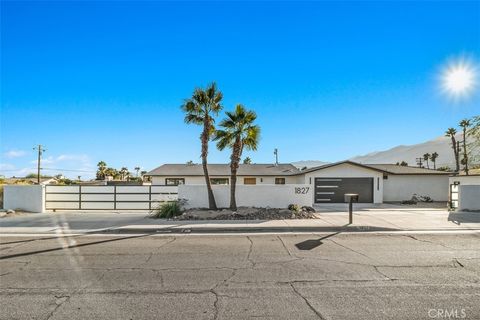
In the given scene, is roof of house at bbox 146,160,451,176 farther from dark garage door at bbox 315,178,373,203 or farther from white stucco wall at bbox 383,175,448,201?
dark garage door at bbox 315,178,373,203

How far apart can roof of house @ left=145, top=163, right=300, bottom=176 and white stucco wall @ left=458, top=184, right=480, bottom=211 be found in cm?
1349

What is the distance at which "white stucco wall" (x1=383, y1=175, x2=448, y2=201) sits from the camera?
2548 cm

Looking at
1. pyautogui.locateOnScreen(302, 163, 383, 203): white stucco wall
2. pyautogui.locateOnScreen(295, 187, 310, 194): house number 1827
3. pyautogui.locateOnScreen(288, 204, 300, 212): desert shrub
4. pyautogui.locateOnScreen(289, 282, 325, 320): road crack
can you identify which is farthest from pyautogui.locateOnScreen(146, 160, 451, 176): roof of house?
pyautogui.locateOnScreen(289, 282, 325, 320): road crack

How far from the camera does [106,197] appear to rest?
1819cm

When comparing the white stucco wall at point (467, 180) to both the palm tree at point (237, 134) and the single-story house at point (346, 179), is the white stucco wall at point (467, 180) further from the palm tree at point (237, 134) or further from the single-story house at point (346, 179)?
the palm tree at point (237, 134)

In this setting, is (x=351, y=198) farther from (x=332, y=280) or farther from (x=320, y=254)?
(x=332, y=280)

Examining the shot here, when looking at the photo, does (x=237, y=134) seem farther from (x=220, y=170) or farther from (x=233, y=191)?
(x=220, y=170)

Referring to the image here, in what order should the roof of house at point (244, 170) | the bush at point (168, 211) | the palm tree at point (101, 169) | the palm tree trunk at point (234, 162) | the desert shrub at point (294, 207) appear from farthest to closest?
the palm tree at point (101, 169) < the roof of house at point (244, 170) < the palm tree trunk at point (234, 162) < the desert shrub at point (294, 207) < the bush at point (168, 211)


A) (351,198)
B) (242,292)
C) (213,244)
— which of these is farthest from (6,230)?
(351,198)

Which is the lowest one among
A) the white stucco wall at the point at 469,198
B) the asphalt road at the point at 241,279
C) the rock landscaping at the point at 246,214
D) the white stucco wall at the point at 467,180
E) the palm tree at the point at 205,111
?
the rock landscaping at the point at 246,214

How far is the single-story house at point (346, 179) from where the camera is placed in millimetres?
23797

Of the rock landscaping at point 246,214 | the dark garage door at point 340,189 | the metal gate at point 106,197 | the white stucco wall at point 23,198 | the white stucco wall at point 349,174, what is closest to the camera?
the rock landscaping at point 246,214

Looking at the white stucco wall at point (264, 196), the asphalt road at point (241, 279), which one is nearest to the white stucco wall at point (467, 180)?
the white stucco wall at point (264, 196)

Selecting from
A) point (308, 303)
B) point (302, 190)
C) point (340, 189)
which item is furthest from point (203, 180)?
point (308, 303)
